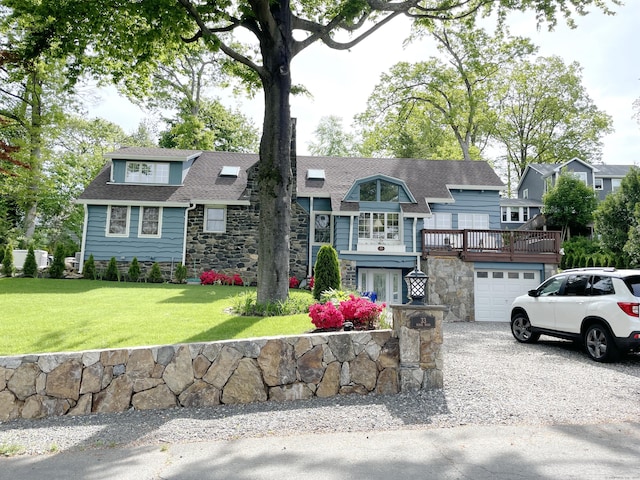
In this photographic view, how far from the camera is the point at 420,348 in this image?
5.54 m

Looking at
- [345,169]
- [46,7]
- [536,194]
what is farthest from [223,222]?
[536,194]

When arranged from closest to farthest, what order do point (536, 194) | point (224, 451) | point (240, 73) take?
point (224, 451)
point (240, 73)
point (536, 194)

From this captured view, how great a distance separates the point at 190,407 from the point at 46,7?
31.9ft

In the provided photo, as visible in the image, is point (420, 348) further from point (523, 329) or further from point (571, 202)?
point (571, 202)

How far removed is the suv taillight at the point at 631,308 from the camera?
661 cm

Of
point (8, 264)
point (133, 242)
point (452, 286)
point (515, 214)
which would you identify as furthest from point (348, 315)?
point (515, 214)

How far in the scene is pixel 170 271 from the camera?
1766 centimetres

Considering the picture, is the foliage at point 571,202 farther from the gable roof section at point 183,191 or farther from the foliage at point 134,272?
the foliage at point 134,272

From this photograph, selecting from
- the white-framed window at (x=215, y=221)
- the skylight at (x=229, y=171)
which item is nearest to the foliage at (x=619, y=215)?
the skylight at (x=229, y=171)

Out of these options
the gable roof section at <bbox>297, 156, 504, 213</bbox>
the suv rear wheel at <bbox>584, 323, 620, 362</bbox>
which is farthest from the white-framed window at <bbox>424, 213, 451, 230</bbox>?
the suv rear wheel at <bbox>584, 323, 620, 362</bbox>

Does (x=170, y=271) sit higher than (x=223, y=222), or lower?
lower

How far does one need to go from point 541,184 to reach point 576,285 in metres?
31.2

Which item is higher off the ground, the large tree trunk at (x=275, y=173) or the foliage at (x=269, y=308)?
the large tree trunk at (x=275, y=173)

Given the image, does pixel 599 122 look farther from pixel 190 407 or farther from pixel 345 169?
pixel 190 407
